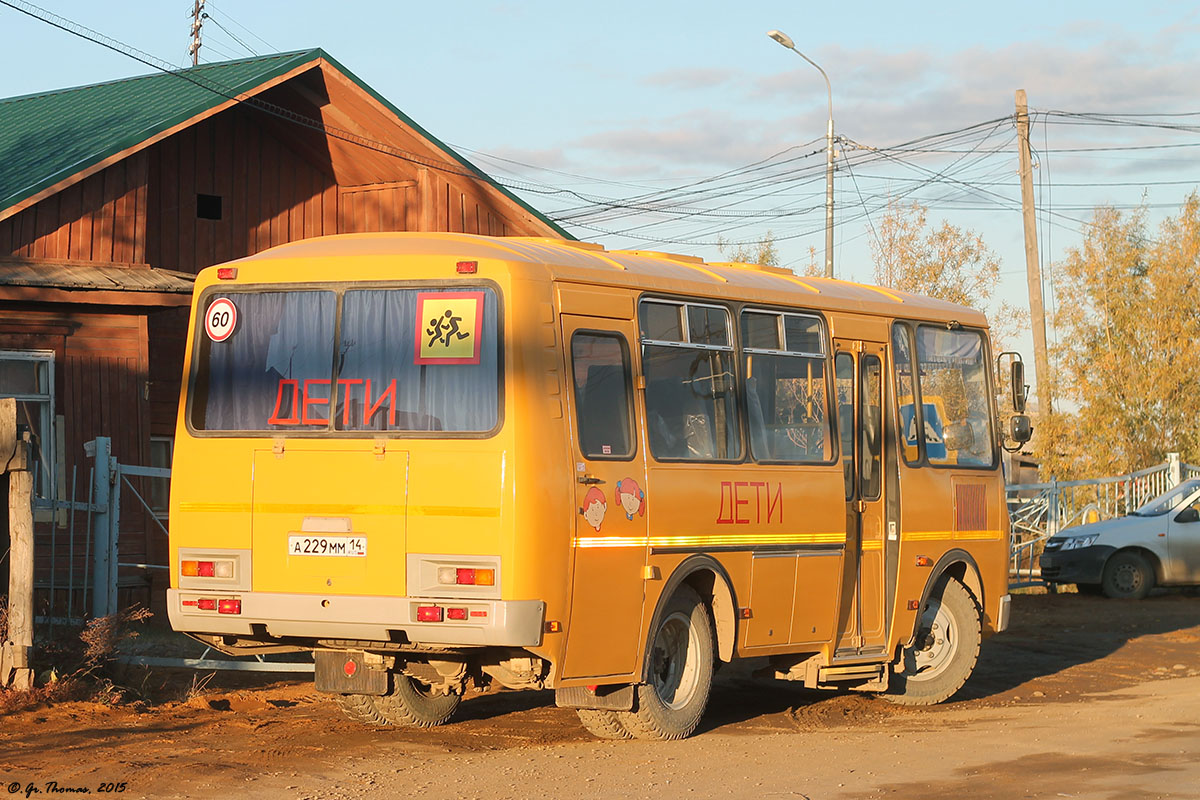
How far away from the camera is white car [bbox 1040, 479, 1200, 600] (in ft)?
76.6

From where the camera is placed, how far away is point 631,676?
32.7 feet

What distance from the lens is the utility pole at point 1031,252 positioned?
3341cm

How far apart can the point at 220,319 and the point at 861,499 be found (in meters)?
5.06

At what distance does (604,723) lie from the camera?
34.2ft

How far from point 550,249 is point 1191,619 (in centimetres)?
1381

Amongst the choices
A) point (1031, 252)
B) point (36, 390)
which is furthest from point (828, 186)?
point (36, 390)

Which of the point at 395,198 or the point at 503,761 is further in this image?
the point at 395,198

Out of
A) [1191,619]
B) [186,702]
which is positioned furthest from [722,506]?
[1191,619]

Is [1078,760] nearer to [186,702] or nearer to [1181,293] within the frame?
[186,702]

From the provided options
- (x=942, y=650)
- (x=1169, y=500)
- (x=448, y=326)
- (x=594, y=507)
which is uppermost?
(x=448, y=326)

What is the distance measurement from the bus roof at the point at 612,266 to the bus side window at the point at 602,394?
0.40 m

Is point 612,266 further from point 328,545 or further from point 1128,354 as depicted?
point 1128,354

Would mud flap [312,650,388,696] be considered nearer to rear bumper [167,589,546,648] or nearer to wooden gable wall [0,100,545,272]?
rear bumper [167,589,546,648]

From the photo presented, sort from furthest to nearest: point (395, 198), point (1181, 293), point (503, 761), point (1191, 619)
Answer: point (1181, 293) < point (395, 198) < point (1191, 619) < point (503, 761)
